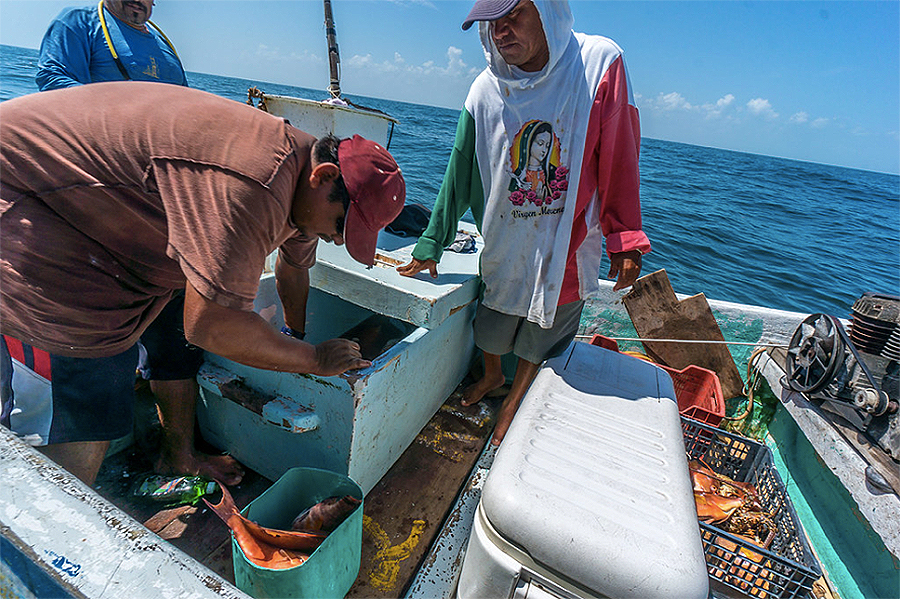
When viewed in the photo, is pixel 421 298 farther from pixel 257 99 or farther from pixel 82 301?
pixel 257 99

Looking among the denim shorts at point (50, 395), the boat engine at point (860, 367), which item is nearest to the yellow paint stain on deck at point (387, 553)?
the denim shorts at point (50, 395)

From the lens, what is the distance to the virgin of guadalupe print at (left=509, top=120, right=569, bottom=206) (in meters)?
1.80

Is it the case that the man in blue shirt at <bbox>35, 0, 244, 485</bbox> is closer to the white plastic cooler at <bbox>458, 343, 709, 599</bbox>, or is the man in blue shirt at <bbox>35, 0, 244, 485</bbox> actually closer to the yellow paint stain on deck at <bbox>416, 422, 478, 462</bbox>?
the yellow paint stain on deck at <bbox>416, 422, 478, 462</bbox>

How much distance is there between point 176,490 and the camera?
1.53 meters

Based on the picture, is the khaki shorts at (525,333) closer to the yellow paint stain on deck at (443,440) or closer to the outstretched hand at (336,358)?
the yellow paint stain on deck at (443,440)

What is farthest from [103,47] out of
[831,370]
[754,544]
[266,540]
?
[831,370]

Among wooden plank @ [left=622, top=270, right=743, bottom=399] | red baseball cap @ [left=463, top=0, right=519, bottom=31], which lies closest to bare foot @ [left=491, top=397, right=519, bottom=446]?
wooden plank @ [left=622, top=270, right=743, bottom=399]

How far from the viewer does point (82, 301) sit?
→ 1.17m

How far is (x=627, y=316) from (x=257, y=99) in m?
3.23

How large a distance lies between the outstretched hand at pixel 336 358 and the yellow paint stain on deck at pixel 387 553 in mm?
625

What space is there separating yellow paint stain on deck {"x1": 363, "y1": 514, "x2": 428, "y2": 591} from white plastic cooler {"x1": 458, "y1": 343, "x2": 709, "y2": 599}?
0.33 metres

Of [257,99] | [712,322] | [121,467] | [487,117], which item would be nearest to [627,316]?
[712,322]

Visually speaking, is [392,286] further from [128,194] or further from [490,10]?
[490,10]

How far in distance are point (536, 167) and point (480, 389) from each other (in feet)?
3.76
